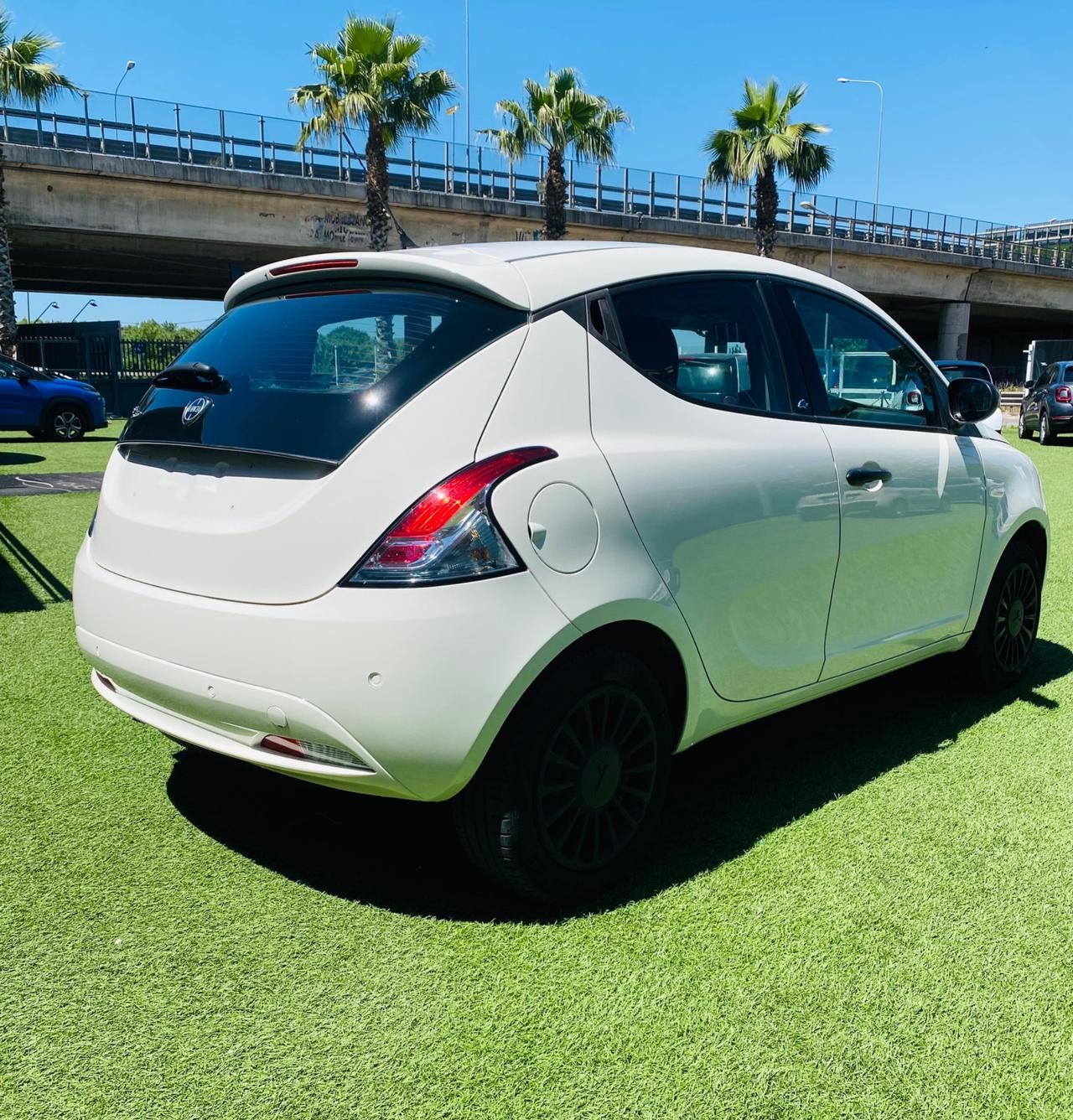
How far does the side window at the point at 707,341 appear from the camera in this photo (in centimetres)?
301

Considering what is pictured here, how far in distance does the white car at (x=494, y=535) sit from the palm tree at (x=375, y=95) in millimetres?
25957

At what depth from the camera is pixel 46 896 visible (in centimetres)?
283

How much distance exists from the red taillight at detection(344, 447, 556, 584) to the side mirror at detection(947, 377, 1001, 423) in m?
2.56

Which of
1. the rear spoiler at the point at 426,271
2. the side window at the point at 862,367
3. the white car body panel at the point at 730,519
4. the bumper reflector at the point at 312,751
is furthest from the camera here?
the side window at the point at 862,367

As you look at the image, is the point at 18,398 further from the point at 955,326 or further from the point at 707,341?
the point at 955,326

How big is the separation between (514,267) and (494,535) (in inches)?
31.3

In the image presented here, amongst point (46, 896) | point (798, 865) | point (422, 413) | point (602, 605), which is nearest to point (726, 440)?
point (602, 605)

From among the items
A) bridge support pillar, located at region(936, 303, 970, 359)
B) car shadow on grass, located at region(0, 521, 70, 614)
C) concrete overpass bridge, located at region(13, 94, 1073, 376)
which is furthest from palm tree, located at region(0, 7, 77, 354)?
bridge support pillar, located at region(936, 303, 970, 359)

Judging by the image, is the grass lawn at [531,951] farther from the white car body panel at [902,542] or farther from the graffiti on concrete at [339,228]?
the graffiti on concrete at [339,228]

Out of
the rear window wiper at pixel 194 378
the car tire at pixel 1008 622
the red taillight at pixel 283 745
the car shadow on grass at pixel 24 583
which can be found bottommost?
the car shadow on grass at pixel 24 583

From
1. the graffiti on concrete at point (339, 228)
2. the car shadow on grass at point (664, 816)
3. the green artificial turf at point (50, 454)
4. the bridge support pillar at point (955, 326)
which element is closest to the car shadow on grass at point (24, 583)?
the car shadow on grass at point (664, 816)

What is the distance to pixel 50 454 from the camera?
51.6 feet

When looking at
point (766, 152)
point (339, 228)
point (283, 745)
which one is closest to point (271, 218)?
point (339, 228)

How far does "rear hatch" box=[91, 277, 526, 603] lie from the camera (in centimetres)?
248
